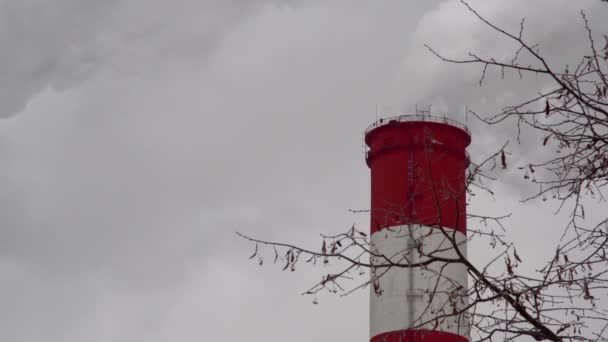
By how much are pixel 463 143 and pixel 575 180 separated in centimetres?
2181

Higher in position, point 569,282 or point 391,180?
point 391,180

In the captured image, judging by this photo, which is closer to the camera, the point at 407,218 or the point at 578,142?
the point at 407,218

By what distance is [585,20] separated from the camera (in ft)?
18.5

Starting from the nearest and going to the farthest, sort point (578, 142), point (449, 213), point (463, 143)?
point (578, 142), point (449, 213), point (463, 143)

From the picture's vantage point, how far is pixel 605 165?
5.47m

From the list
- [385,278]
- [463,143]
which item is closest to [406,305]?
[385,278]

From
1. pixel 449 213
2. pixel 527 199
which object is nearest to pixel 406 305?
pixel 449 213

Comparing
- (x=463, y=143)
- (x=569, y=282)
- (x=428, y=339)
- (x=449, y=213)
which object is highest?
(x=463, y=143)

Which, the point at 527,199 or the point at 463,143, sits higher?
the point at 463,143

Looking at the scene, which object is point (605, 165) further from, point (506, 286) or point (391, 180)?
point (391, 180)

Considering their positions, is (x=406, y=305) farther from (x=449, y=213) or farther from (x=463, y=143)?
(x=463, y=143)

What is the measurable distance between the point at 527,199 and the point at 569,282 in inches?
30.7

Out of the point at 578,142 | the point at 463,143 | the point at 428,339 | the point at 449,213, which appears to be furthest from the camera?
the point at 463,143

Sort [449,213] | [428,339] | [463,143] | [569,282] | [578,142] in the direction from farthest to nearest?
[463,143] < [449,213] < [428,339] < [578,142] < [569,282]
